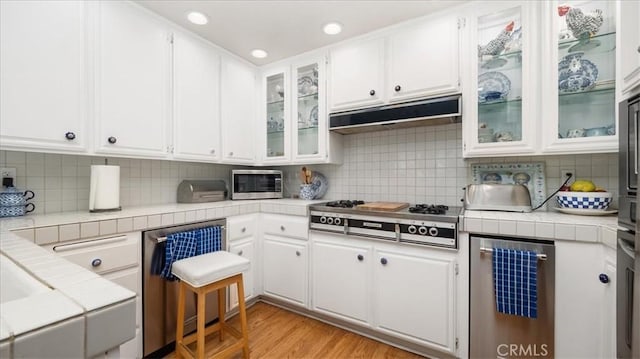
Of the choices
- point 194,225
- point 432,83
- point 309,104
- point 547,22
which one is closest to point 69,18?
point 194,225

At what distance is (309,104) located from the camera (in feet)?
8.25

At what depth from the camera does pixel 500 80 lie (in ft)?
5.72

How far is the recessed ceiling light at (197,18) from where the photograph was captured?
1.91m

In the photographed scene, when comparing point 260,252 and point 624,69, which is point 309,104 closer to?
point 260,252

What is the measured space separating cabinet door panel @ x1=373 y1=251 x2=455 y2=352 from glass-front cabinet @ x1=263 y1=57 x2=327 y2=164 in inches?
43.3

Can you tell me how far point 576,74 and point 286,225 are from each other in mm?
2123

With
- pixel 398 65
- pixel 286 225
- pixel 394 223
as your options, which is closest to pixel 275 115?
pixel 286 225

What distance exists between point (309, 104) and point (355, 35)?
2.25 feet

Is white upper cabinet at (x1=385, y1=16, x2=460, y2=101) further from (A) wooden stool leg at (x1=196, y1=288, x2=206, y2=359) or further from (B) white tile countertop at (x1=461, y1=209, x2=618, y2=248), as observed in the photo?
(A) wooden stool leg at (x1=196, y1=288, x2=206, y2=359)

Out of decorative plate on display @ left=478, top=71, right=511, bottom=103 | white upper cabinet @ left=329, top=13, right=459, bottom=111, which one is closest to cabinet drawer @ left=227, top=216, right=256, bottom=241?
white upper cabinet @ left=329, top=13, right=459, bottom=111

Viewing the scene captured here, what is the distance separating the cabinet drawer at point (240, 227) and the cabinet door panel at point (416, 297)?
3.57ft

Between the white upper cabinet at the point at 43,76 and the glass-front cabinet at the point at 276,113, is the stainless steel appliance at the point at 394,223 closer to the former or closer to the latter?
the glass-front cabinet at the point at 276,113

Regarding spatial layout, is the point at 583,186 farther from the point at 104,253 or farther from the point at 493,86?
the point at 104,253

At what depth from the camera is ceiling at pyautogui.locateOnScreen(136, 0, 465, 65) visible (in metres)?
1.80
